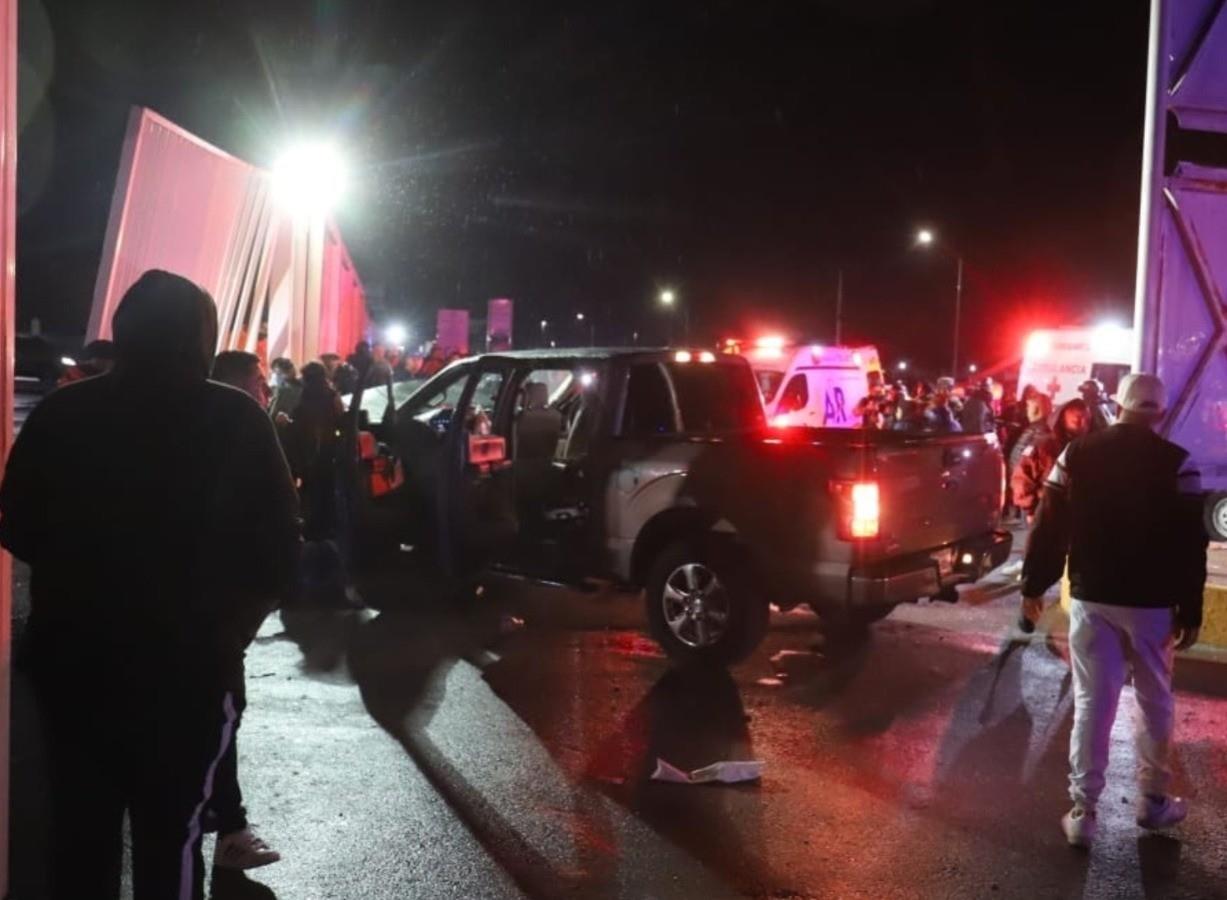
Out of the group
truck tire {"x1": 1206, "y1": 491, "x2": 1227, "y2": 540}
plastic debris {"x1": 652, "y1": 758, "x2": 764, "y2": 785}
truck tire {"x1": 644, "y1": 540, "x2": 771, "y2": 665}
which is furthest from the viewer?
truck tire {"x1": 1206, "y1": 491, "x2": 1227, "y2": 540}

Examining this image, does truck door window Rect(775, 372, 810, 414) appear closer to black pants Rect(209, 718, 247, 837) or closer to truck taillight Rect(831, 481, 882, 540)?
truck taillight Rect(831, 481, 882, 540)

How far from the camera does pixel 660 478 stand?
738 centimetres

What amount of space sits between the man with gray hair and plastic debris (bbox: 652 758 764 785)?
136 cm

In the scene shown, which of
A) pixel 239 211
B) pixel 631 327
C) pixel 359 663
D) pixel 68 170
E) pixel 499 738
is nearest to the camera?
pixel 499 738

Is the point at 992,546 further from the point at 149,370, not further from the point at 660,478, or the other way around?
the point at 149,370

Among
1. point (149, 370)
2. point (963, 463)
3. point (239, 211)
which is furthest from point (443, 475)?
point (239, 211)

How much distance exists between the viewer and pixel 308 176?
15.2 meters

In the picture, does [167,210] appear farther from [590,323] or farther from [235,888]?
[590,323]

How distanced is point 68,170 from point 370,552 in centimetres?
5156

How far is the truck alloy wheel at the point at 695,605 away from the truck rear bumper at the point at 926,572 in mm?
861

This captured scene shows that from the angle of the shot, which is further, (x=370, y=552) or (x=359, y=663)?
(x=370, y=552)

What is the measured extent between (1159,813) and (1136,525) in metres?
1.16

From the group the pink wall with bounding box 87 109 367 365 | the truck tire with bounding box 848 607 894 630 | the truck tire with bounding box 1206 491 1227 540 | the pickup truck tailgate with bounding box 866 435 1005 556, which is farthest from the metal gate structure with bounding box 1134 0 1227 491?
the pink wall with bounding box 87 109 367 365

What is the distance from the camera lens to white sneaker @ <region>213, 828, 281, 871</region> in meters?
4.25
